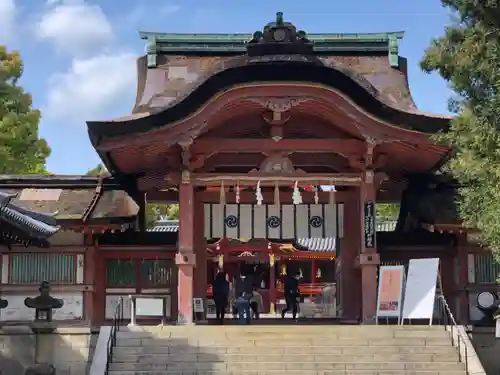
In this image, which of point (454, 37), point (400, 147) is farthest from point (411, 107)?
point (454, 37)

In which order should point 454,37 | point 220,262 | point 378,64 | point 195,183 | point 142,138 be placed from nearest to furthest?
point 454,37 → point 142,138 → point 195,183 → point 378,64 → point 220,262

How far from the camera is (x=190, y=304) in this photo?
14312 mm

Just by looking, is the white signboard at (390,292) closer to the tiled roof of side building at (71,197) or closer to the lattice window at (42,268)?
the tiled roof of side building at (71,197)

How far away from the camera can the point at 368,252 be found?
48.1 feet

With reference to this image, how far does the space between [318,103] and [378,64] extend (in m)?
5.16

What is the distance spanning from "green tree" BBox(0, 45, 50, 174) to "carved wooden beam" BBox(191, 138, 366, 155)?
499 inches

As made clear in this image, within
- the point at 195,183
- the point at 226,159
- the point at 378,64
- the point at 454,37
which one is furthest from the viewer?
the point at 378,64

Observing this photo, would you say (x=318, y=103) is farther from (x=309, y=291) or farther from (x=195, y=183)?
(x=309, y=291)

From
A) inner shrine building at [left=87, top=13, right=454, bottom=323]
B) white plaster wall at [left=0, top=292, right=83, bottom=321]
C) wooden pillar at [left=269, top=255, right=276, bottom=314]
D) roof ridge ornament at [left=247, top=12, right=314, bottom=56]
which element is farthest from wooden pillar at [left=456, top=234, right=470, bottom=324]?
wooden pillar at [left=269, top=255, right=276, bottom=314]

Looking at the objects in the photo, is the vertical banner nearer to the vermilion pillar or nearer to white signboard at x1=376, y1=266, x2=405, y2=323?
white signboard at x1=376, y1=266, x2=405, y2=323

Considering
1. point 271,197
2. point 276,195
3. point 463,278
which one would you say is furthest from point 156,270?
point 463,278

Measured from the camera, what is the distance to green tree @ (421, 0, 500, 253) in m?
9.76

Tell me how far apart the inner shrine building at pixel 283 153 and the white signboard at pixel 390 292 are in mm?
360

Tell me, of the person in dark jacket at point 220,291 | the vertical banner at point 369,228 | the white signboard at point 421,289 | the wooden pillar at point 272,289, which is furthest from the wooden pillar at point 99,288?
the wooden pillar at point 272,289
